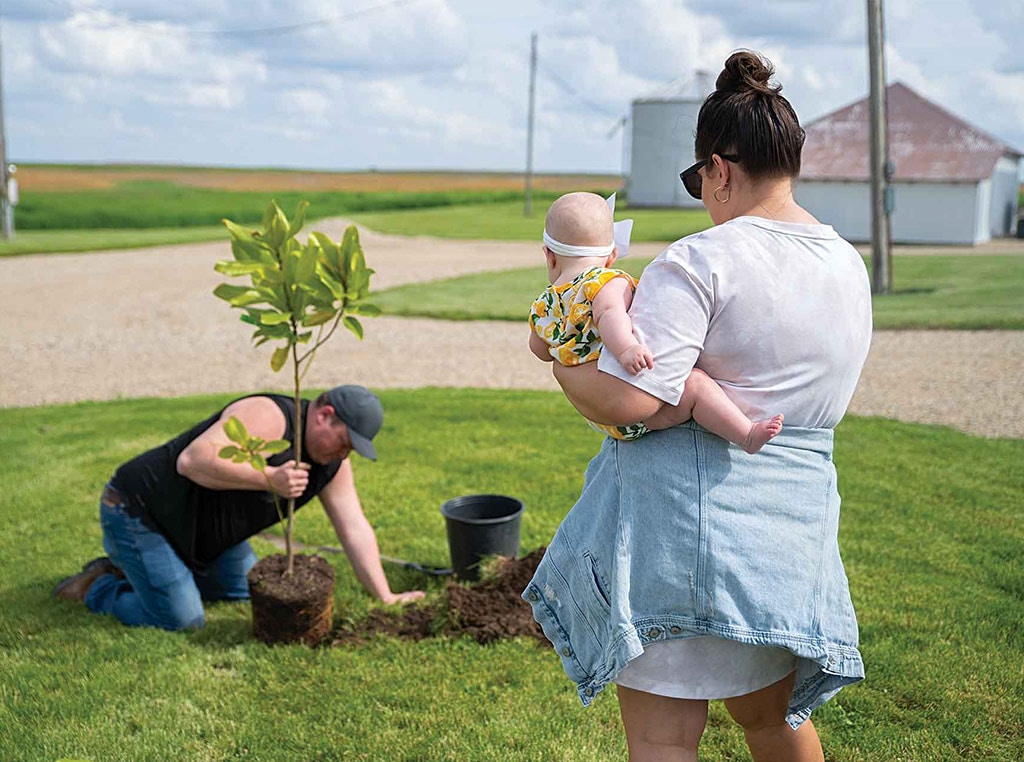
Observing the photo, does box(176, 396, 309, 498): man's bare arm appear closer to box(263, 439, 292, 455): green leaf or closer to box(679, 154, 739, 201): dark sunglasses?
box(263, 439, 292, 455): green leaf

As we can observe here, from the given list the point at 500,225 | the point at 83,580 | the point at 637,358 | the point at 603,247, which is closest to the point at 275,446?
the point at 83,580

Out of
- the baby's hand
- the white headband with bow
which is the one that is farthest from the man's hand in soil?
the baby's hand

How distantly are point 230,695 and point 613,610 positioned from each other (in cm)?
Result: 220

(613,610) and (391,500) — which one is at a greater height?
(613,610)

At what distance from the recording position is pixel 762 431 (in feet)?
5.44

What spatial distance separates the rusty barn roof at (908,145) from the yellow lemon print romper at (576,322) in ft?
86.0

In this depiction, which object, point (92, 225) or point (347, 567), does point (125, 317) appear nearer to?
point (347, 567)

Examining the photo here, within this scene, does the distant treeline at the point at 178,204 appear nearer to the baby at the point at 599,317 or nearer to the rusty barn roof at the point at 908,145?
the rusty barn roof at the point at 908,145

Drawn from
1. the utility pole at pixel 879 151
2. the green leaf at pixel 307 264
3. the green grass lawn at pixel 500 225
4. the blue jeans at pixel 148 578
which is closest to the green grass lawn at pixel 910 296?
the utility pole at pixel 879 151

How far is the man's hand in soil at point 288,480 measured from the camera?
3.68 meters

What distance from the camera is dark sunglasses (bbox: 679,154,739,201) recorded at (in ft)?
5.65

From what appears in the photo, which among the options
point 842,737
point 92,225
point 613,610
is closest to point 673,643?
point 613,610

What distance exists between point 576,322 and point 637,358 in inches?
8.5

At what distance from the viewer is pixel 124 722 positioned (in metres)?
3.28
